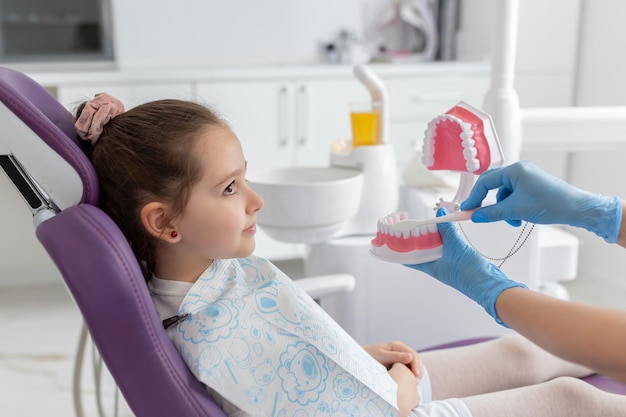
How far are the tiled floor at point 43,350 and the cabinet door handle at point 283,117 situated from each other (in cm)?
115

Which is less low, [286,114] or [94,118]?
[94,118]

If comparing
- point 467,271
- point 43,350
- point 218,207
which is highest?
point 218,207

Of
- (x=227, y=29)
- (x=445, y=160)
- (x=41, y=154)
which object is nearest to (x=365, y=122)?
(x=445, y=160)

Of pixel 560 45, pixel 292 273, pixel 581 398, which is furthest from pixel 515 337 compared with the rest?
pixel 560 45

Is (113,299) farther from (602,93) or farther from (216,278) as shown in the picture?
(602,93)

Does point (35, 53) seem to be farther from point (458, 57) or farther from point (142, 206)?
point (142, 206)

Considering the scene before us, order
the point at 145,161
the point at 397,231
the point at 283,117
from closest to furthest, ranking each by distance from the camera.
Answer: the point at 145,161 → the point at 397,231 → the point at 283,117

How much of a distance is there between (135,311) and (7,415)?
1471 mm

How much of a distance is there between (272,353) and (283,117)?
209 centimetres

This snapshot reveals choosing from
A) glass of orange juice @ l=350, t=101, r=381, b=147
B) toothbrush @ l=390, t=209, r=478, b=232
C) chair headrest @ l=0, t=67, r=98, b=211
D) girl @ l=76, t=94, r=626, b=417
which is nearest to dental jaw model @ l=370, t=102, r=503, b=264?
toothbrush @ l=390, t=209, r=478, b=232

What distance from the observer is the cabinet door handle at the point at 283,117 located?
2943mm

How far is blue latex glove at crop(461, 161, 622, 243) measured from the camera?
0.96 metres

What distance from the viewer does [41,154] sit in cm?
87

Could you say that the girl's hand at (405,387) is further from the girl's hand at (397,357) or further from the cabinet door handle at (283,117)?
the cabinet door handle at (283,117)
